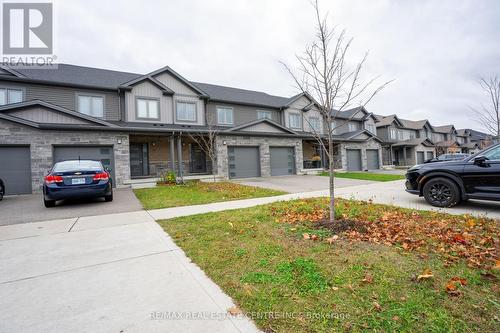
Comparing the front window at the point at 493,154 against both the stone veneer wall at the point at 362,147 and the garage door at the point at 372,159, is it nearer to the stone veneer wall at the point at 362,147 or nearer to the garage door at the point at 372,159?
the stone veneer wall at the point at 362,147

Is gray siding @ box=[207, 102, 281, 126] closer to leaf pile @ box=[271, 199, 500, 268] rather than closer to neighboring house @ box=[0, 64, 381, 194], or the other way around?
neighboring house @ box=[0, 64, 381, 194]

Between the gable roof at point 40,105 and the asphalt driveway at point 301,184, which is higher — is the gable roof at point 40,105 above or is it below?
above

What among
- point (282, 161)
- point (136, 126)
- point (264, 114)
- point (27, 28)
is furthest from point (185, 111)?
point (27, 28)

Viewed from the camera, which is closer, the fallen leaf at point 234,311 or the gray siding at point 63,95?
the fallen leaf at point 234,311

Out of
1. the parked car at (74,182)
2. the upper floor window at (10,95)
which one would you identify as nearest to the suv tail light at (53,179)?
the parked car at (74,182)

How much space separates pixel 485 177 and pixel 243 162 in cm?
1288

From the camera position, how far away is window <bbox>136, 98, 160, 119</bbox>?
15562 mm

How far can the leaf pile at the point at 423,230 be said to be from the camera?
10.3 feet

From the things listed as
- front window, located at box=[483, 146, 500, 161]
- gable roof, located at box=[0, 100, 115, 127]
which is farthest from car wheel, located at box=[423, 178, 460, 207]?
gable roof, located at box=[0, 100, 115, 127]

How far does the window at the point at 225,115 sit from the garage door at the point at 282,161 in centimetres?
438

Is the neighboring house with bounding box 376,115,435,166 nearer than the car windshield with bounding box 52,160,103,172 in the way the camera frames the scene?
No

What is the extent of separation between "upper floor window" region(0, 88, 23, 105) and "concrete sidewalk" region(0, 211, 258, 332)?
13.9 metres

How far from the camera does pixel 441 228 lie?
13.5 feet

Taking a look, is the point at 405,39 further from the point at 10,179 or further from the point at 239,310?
the point at 10,179
